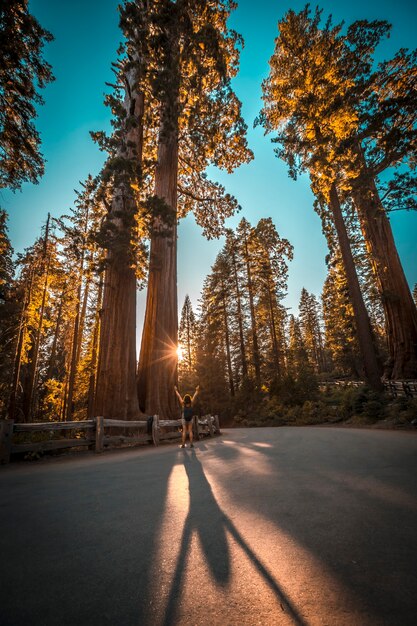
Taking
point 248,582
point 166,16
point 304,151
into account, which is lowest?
point 248,582

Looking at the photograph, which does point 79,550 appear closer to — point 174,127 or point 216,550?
point 216,550

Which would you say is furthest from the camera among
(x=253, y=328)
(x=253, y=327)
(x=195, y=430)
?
(x=253, y=327)

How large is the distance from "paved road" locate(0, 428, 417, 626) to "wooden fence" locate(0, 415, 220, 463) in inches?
92.1

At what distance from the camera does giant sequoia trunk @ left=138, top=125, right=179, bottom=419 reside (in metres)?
11.2

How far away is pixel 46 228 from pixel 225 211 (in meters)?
12.5

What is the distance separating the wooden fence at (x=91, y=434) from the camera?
248 inches

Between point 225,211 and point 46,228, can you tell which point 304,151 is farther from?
point 46,228

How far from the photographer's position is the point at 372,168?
1235 cm

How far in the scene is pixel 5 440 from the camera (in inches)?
245

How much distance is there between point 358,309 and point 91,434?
14255 millimetres

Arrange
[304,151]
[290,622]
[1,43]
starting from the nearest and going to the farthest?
[290,622]
[1,43]
[304,151]

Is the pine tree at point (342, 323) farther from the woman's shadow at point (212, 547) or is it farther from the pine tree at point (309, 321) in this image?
the woman's shadow at point (212, 547)

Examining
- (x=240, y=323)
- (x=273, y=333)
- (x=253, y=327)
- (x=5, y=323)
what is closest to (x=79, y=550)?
(x=5, y=323)

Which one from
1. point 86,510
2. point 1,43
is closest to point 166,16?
point 1,43
